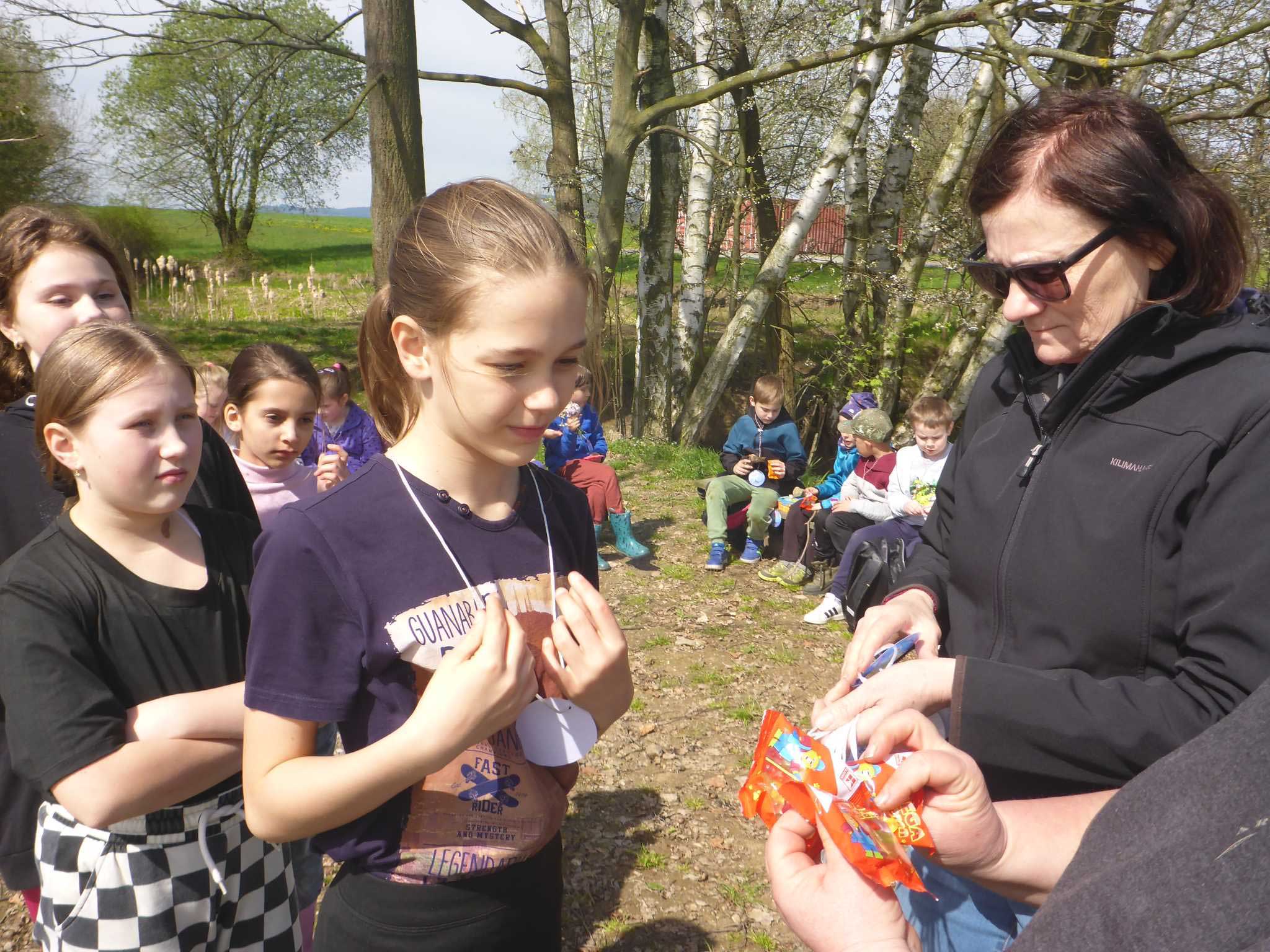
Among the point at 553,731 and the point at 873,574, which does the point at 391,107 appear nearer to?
the point at 873,574

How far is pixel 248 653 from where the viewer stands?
1349mm

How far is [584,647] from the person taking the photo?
1.41m

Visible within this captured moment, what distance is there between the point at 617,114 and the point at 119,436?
903cm

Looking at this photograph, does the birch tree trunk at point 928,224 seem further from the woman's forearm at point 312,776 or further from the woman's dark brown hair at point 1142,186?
the woman's forearm at point 312,776

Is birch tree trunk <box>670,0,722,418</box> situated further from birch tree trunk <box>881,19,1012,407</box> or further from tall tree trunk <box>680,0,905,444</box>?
birch tree trunk <box>881,19,1012,407</box>

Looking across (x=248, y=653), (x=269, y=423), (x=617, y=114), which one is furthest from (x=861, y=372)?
(x=248, y=653)

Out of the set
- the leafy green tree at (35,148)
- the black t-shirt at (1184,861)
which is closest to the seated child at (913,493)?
the black t-shirt at (1184,861)

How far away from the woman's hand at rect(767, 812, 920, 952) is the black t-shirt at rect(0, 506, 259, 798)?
4.08 ft

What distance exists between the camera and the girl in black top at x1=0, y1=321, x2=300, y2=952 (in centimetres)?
162

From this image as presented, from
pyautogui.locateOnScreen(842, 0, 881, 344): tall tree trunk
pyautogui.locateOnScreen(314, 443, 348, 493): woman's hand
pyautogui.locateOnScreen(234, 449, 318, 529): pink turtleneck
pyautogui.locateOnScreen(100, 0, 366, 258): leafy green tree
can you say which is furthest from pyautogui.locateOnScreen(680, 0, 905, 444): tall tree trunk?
pyautogui.locateOnScreen(100, 0, 366, 258): leafy green tree

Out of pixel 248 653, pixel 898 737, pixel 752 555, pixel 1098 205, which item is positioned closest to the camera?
pixel 898 737

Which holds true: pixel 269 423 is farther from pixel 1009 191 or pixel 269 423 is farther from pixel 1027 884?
pixel 1027 884

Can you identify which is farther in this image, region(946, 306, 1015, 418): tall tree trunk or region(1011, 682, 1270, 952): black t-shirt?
region(946, 306, 1015, 418): tall tree trunk

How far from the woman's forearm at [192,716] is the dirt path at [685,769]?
1.86 metres
